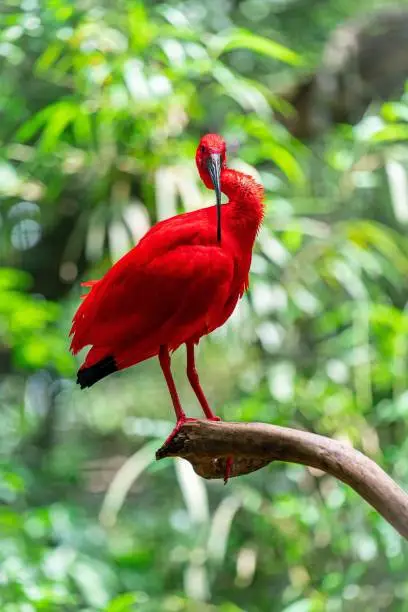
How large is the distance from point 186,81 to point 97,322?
1.54m

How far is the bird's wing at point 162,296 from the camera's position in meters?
1.21

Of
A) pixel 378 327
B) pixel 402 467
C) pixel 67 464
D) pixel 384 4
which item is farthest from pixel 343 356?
pixel 384 4

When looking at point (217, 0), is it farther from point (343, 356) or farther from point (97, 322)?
point (97, 322)

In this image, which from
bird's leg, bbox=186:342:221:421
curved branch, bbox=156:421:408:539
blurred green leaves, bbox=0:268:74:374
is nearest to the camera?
curved branch, bbox=156:421:408:539

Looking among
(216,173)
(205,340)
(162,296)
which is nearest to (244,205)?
(216,173)

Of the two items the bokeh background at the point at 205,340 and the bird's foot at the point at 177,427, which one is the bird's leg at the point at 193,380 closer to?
the bird's foot at the point at 177,427

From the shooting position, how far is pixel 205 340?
2.65m

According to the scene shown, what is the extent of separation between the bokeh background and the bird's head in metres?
1.10

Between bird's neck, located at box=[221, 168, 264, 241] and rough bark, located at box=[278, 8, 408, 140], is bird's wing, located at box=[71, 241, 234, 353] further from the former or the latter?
rough bark, located at box=[278, 8, 408, 140]

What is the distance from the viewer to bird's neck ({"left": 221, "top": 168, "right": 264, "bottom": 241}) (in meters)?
1.25

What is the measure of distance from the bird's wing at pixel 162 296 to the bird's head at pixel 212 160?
0.05 metres

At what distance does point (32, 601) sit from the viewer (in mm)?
2098

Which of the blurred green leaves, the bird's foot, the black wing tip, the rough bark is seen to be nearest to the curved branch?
the bird's foot

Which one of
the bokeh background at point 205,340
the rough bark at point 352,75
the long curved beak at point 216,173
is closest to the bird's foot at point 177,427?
the long curved beak at point 216,173
